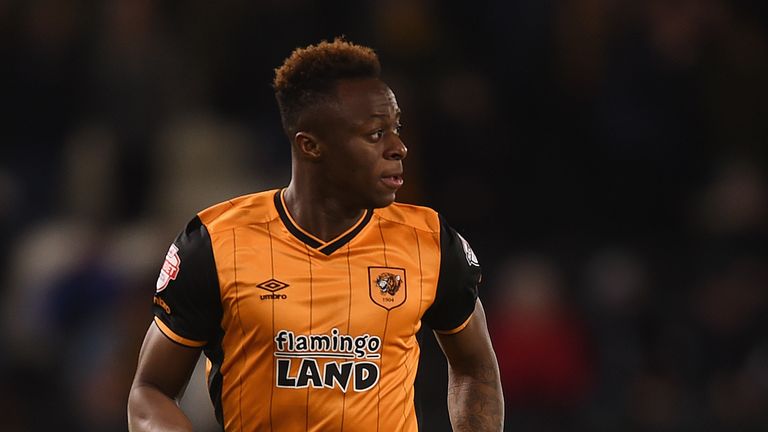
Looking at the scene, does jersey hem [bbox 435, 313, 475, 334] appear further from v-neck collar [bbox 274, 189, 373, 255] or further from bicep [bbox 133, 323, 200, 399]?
bicep [bbox 133, 323, 200, 399]

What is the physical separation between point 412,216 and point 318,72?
1.94 feet

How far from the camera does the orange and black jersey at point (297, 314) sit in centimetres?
421

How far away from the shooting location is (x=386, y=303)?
431 centimetres

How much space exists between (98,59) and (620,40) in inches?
136

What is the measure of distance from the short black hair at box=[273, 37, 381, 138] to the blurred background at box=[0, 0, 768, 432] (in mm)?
3291

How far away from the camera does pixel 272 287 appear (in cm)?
424

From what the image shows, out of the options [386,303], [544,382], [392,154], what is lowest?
[544,382]

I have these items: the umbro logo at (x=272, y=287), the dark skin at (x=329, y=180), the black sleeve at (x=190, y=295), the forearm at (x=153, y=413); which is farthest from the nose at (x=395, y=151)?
the forearm at (x=153, y=413)

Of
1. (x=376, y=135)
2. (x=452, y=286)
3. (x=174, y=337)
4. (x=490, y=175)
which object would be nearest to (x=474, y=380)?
(x=452, y=286)

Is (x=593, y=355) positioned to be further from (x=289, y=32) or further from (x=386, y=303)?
(x=386, y=303)

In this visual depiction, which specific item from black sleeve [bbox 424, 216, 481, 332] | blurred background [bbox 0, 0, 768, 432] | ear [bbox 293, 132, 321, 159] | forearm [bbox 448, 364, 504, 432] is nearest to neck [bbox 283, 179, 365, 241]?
ear [bbox 293, 132, 321, 159]

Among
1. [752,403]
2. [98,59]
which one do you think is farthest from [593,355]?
[98,59]

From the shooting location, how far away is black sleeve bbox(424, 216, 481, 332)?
14.6 ft

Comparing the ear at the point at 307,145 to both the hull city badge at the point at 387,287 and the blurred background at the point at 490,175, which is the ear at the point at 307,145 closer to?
the hull city badge at the point at 387,287
